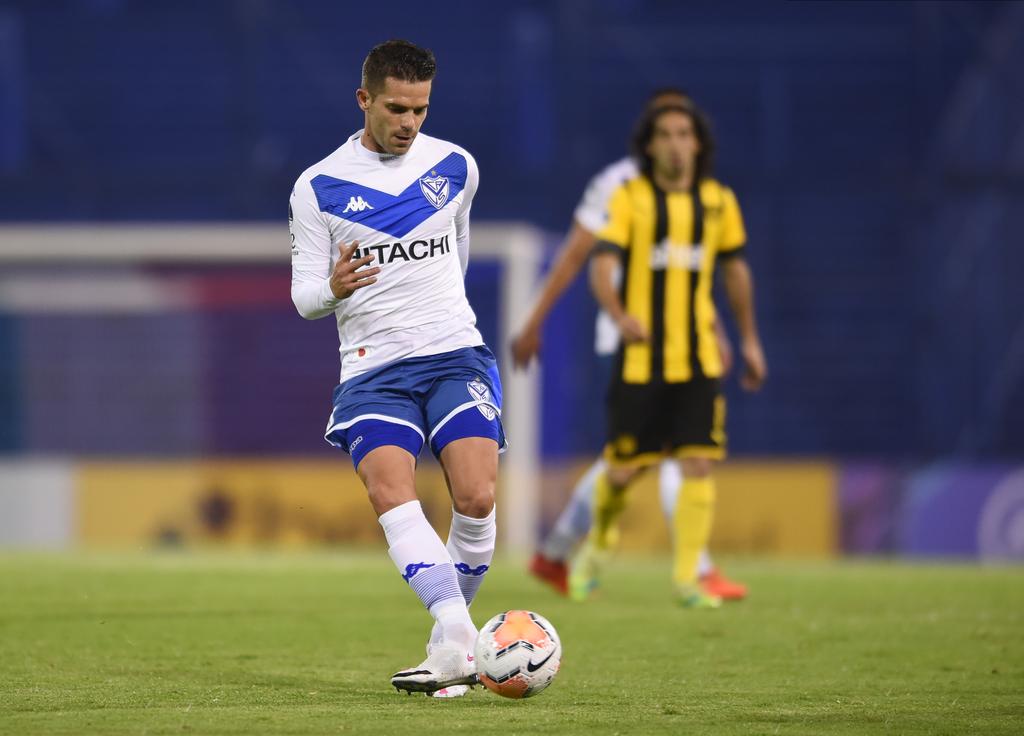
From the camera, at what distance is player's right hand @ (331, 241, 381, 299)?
4590mm

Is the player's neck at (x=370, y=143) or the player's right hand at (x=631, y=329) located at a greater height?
the player's neck at (x=370, y=143)

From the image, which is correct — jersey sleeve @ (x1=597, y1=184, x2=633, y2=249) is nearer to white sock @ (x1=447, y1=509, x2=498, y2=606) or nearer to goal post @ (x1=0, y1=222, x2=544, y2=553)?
white sock @ (x1=447, y1=509, x2=498, y2=606)

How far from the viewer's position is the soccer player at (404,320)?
15.6 feet

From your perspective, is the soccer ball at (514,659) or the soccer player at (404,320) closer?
the soccer ball at (514,659)

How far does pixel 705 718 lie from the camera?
4266 mm

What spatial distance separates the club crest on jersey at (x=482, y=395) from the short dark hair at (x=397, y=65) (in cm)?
83

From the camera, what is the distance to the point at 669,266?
7.57 m

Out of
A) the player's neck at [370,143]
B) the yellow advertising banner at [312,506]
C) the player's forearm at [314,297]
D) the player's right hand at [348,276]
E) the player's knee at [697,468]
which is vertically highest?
the player's neck at [370,143]

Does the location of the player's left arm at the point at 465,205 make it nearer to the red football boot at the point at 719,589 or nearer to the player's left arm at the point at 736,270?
the player's left arm at the point at 736,270

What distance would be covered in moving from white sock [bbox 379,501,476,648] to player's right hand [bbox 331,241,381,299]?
59cm

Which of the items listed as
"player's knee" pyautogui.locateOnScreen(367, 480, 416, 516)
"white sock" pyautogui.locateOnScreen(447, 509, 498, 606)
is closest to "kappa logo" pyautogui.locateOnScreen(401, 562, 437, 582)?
"player's knee" pyautogui.locateOnScreen(367, 480, 416, 516)

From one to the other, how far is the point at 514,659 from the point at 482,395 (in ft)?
2.69

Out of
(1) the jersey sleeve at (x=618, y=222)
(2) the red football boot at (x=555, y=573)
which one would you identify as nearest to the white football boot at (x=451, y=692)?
(1) the jersey sleeve at (x=618, y=222)

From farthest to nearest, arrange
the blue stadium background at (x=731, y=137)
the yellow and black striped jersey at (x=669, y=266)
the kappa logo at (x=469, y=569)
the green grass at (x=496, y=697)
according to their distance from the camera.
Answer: the blue stadium background at (x=731, y=137) → the yellow and black striped jersey at (x=669, y=266) → the kappa logo at (x=469, y=569) → the green grass at (x=496, y=697)
